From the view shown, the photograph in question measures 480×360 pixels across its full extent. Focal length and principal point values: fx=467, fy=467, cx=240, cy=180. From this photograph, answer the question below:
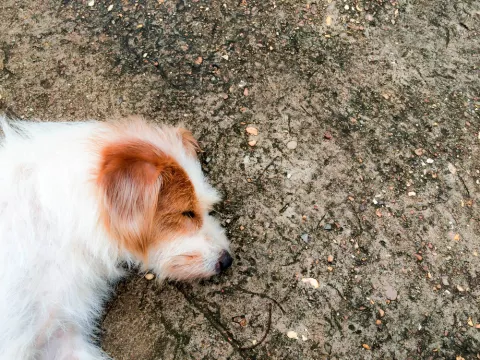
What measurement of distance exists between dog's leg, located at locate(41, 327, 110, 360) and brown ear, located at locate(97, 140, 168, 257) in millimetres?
803

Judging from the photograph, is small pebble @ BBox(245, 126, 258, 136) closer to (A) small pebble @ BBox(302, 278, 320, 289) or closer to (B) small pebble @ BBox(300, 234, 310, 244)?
(B) small pebble @ BBox(300, 234, 310, 244)

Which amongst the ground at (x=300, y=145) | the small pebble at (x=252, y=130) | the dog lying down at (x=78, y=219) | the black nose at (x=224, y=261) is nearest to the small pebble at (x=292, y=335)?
the ground at (x=300, y=145)

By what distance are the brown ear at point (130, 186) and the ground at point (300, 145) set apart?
77cm

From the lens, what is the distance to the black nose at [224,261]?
10.5 feet

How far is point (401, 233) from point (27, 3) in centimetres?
396

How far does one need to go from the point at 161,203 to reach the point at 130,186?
0.89 feet

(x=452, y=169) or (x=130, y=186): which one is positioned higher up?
(x=130, y=186)

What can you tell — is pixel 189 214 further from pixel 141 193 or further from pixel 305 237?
pixel 305 237

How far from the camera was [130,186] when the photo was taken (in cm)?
259

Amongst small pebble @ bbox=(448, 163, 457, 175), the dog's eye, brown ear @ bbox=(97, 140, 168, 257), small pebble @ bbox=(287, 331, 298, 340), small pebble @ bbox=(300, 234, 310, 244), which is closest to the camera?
brown ear @ bbox=(97, 140, 168, 257)

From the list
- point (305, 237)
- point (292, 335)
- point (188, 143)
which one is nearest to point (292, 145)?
point (305, 237)

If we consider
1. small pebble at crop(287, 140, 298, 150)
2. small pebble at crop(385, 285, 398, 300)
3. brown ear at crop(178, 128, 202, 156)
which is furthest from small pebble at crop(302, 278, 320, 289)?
brown ear at crop(178, 128, 202, 156)

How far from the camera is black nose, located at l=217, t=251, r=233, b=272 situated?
3199 mm

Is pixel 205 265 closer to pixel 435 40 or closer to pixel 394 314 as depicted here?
pixel 394 314
